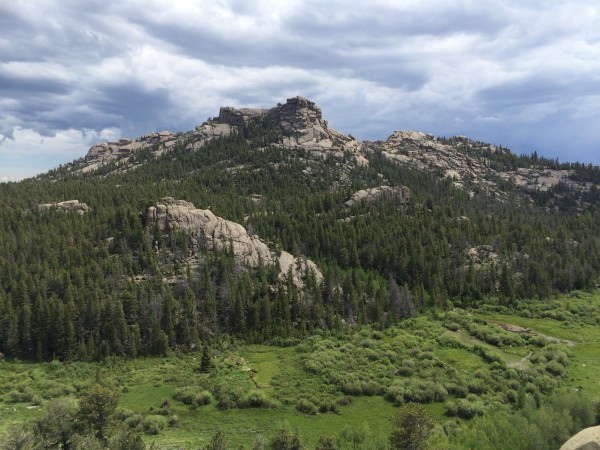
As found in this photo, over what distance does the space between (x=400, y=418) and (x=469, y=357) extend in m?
52.7

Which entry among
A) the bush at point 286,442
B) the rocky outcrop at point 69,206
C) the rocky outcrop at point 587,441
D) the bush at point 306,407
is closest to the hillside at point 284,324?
the bush at point 286,442

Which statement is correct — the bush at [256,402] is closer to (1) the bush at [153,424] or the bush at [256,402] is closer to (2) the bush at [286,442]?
(1) the bush at [153,424]

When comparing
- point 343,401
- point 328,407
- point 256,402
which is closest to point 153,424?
point 256,402

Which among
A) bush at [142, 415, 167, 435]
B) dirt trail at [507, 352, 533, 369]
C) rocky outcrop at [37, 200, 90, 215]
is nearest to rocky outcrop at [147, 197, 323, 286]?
rocky outcrop at [37, 200, 90, 215]

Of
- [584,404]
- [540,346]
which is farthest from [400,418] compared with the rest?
[540,346]

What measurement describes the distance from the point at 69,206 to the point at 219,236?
248 feet

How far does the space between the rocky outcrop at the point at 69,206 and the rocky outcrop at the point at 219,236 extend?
46.9m

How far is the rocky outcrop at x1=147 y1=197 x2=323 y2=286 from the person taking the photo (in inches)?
5399

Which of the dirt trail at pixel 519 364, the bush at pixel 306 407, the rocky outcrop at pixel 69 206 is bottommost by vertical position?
the dirt trail at pixel 519 364

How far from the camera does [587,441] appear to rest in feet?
75.2

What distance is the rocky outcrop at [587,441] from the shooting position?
22.5 m

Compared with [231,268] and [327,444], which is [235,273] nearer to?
[231,268]

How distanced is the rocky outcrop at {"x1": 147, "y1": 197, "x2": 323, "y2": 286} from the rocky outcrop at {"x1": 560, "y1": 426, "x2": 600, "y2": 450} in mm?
109326

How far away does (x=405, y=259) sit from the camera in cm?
15688
